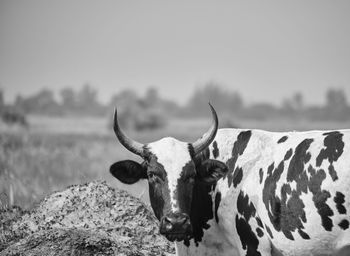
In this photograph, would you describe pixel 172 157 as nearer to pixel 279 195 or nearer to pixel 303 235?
pixel 279 195

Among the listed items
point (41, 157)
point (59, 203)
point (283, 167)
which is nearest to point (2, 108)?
point (41, 157)

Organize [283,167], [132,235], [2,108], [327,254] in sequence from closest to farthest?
[327,254] → [283,167] → [132,235] → [2,108]

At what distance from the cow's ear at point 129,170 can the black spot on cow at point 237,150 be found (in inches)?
39.9

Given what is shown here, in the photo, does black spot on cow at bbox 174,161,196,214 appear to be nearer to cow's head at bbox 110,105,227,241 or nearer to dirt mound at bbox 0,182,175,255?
cow's head at bbox 110,105,227,241

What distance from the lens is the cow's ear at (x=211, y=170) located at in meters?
6.27

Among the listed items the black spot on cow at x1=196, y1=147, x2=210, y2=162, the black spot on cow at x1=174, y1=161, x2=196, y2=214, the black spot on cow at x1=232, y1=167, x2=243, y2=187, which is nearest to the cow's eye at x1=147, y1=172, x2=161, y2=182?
the black spot on cow at x1=174, y1=161, x2=196, y2=214

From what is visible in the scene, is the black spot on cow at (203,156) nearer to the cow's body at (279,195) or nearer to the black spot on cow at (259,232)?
the cow's body at (279,195)

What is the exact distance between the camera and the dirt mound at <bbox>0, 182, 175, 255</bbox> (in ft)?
22.3

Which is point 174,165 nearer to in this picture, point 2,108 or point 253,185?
point 253,185

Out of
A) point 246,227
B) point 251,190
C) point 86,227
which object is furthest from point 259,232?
point 86,227

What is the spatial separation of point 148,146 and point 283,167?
1.61 m

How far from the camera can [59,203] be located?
8.14m

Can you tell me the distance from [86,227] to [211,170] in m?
2.36

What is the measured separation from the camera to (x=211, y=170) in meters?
6.31
